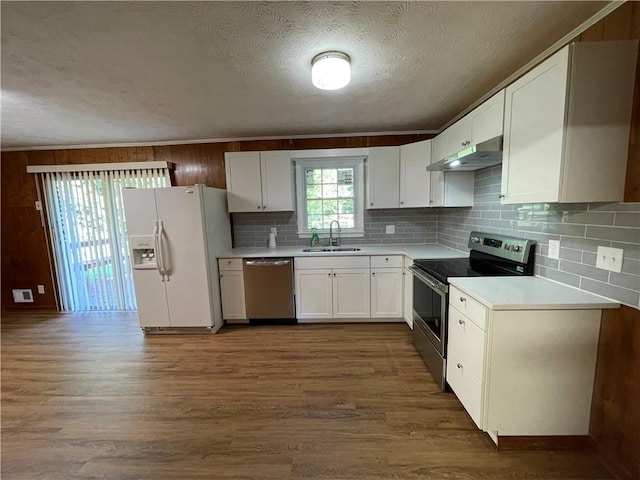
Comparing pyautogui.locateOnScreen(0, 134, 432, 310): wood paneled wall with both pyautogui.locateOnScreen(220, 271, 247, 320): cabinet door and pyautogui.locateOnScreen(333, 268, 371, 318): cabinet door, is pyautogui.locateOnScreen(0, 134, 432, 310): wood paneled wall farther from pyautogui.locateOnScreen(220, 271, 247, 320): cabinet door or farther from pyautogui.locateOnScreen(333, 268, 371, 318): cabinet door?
pyautogui.locateOnScreen(333, 268, 371, 318): cabinet door

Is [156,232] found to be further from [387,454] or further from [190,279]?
[387,454]

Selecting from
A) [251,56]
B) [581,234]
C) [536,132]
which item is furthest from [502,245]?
[251,56]

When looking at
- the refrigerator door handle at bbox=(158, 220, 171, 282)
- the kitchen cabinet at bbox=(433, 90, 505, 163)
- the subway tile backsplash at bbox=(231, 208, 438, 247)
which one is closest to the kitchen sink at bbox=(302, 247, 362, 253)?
the subway tile backsplash at bbox=(231, 208, 438, 247)

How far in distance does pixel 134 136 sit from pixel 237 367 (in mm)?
3056

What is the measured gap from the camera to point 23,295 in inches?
157

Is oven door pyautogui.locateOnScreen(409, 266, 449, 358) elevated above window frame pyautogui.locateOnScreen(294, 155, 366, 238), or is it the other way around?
window frame pyautogui.locateOnScreen(294, 155, 366, 238)

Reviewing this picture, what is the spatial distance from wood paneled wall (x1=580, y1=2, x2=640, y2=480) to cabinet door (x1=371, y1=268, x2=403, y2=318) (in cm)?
177

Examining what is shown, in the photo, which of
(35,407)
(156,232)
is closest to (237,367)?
(35,407)

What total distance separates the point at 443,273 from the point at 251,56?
78.7 inches

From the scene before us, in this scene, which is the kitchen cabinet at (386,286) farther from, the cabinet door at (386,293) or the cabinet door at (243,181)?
the cabinet door at (243,181)

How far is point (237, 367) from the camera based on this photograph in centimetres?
242

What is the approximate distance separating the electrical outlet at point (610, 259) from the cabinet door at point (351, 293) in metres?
1.95

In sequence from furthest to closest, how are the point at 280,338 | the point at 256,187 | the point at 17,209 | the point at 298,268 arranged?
the point at 17,209
the point at 256,187
the point at 298,268
the point at 280,338

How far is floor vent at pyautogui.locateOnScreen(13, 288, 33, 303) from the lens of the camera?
396cm
